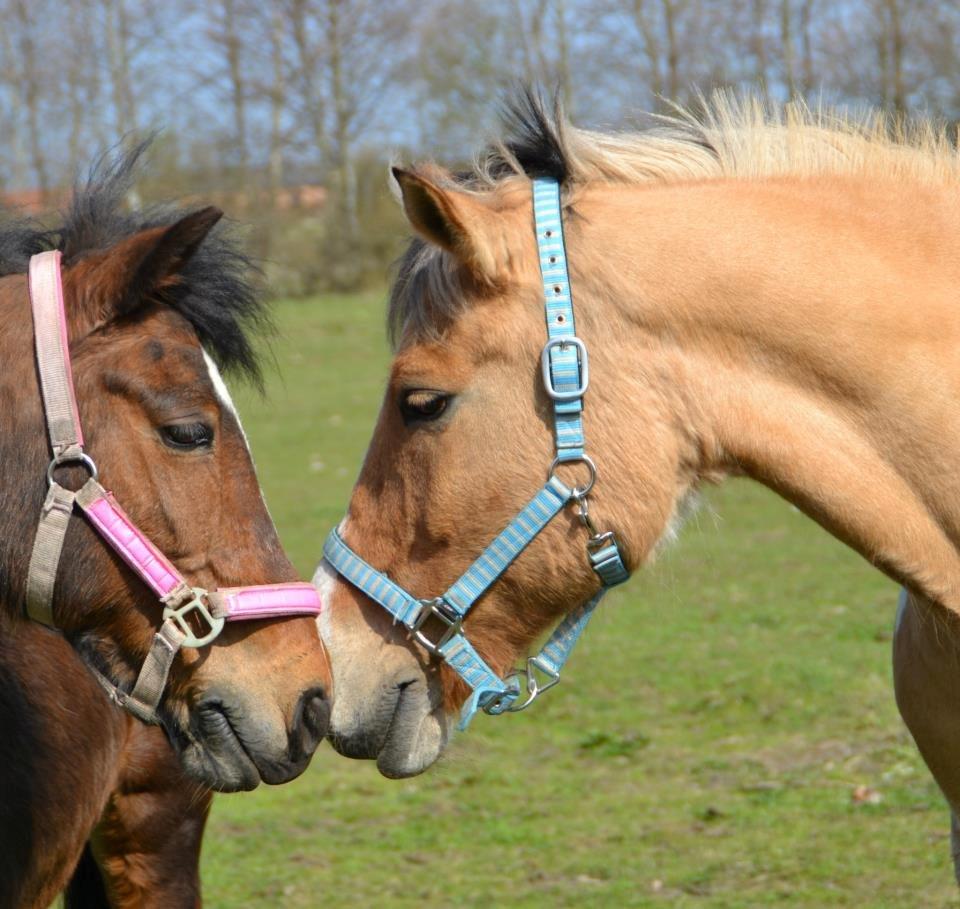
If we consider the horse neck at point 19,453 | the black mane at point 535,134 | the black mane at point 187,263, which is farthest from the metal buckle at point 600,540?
the horse neck at point 19,453

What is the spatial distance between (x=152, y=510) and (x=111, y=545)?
11 centimetres

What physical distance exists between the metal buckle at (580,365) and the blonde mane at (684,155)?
9.4 inches

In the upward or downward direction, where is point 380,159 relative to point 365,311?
upward

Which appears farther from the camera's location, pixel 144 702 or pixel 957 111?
pixel 957 111

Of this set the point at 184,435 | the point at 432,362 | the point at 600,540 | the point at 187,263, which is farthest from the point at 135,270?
the point at 600,540

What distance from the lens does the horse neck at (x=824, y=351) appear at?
260 cm

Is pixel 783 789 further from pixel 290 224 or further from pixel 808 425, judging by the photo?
pixel 290 224

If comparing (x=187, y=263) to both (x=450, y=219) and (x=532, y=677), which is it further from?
(x=532, y=677)

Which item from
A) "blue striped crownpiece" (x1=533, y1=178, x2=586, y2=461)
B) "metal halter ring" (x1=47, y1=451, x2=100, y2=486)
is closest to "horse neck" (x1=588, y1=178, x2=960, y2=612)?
"blue striped crownpiece" (x1=533, y1=178, x2=586, y2=461)

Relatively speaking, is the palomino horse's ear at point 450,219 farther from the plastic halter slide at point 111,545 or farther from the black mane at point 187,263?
the plastic halter slide at point 111,545

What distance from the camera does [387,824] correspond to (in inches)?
227

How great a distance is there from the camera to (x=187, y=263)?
2.96 meters

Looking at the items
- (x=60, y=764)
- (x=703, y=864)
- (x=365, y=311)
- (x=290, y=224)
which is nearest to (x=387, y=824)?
(x=703, y=864)

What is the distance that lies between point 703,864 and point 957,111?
695 inches
